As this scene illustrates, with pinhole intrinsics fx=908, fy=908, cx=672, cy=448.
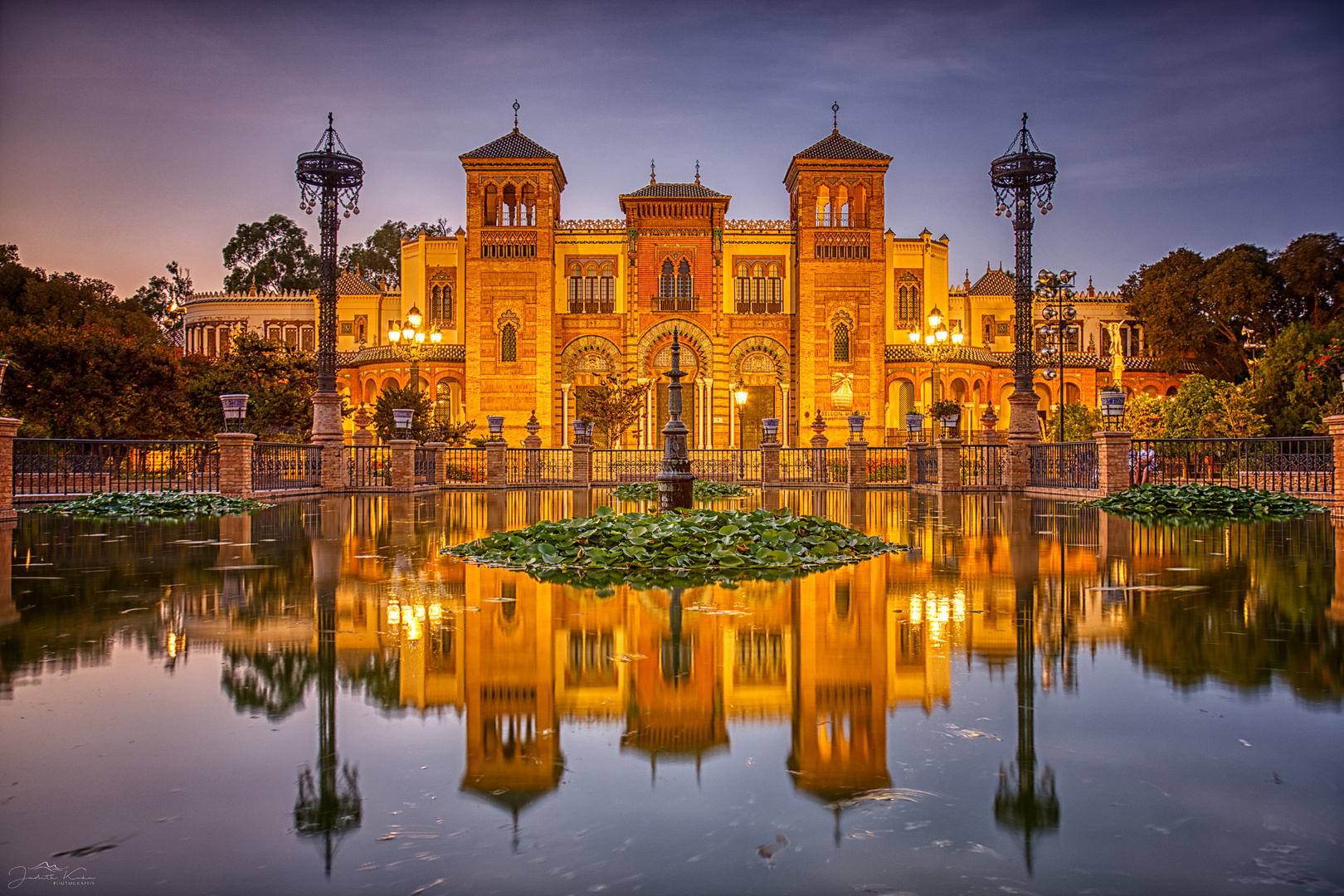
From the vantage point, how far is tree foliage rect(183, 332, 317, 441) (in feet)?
96.7

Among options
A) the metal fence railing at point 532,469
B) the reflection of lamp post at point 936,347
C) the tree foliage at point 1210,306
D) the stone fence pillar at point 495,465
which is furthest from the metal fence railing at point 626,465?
the tree foliage at point 1210,306

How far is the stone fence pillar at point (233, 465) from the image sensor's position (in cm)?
1745

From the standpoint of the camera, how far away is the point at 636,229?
4647 centimetres

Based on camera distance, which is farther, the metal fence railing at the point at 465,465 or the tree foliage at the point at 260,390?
the tree foliage at the point at 260,390

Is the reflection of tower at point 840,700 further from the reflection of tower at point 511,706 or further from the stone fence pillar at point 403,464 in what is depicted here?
the stone fence pillar at point 403,464

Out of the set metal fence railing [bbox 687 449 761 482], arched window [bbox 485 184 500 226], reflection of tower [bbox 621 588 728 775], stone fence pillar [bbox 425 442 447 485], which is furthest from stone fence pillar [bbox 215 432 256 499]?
arched window [bbox 485 184 500 226]

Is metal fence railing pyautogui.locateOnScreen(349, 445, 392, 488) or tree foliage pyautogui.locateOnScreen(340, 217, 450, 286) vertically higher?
tree foliage pyautogui.locateOnScreen(340, 217, 450, 286)

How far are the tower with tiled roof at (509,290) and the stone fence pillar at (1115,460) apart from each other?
32008 mm

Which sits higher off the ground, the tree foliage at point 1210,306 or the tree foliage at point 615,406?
the tree foliage at point 1210,306

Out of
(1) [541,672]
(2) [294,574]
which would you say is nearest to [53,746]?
(1) [541,672]

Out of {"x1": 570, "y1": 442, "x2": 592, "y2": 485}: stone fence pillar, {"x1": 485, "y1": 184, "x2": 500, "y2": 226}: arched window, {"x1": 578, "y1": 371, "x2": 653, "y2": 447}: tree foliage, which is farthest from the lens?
{"x1": 485, "y1": 184, "x2": 500, "y2": 226}: arched window

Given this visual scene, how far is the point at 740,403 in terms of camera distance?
129ft

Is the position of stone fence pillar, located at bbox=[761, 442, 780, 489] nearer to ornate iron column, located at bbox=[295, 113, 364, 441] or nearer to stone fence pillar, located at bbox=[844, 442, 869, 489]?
stone fence pillar, located at bbox=[844, 442, 869, 489]

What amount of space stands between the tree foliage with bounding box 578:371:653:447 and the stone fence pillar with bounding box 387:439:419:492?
16.0m
